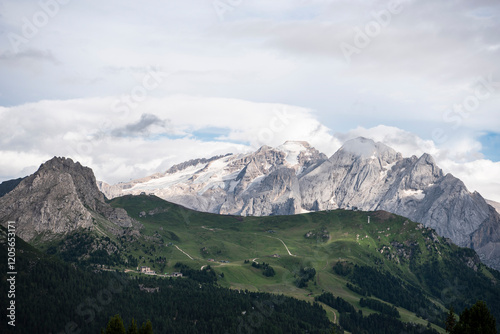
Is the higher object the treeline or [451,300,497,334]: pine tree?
[451,300,497,334]: pine tree

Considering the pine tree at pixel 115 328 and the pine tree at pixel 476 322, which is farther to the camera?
the pine tree at pixel 476 322

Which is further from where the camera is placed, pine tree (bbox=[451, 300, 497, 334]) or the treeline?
pine tree (bbox=[451, 300, 497, 334])

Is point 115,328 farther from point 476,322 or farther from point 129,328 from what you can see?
point 476,322

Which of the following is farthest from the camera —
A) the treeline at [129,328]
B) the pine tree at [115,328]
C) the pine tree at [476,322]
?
the pine tree at [476,322]

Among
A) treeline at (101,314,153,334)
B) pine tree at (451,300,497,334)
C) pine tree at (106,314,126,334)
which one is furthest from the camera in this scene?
pine tree at (451,300,497,334)

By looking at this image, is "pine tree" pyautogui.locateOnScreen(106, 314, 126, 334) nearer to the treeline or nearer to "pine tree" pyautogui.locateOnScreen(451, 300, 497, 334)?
the treeline

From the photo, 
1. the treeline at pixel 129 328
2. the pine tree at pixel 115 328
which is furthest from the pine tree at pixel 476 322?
the pine tree at pixel 115 328

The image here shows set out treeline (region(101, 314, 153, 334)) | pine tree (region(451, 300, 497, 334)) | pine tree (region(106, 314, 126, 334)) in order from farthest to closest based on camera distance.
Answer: pine tree (region(451, 300, 497, 334)) → pine tree (region(106, 314, 126, 334)) → treeline (region(101, 314, 153, 334))

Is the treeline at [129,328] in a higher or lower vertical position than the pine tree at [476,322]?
lower

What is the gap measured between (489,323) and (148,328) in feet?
309

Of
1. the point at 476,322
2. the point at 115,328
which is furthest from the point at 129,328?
the point at 476,322

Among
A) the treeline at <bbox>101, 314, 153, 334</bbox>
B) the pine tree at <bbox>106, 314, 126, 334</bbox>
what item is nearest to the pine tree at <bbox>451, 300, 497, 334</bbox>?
the treeline at <bbox>101, 314, 153, 334</bbox>

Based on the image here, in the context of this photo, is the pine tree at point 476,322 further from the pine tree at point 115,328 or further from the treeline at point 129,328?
the pine tree at point 115,328

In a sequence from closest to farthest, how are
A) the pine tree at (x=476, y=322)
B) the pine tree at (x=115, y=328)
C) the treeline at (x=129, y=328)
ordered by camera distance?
the treeline at (x=129, y=328), the pine tree at (x=115, y=328), the pine tree at (x=476, y=322)
